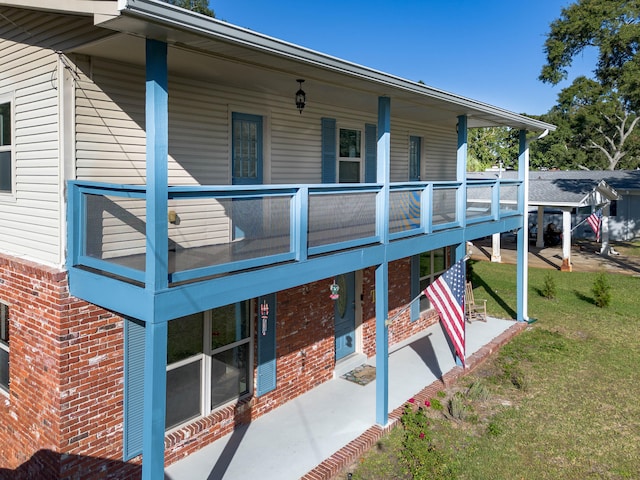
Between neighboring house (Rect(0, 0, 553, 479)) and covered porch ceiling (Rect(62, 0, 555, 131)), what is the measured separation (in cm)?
3

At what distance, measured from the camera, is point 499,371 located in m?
10.6

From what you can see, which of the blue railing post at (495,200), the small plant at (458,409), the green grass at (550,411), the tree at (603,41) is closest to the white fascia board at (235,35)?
the blue railing post at (495,200)

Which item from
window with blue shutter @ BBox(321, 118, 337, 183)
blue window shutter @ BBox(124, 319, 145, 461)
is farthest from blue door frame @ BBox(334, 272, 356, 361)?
blue window shutter @ BBox(124, 319, 145, 461)

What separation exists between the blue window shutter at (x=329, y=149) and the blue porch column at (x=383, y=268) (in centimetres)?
201

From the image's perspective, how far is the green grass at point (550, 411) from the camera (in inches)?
280

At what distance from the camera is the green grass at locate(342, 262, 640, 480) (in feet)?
23.4

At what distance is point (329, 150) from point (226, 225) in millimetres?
3236

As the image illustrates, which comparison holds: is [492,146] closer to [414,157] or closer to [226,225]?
[414,157]

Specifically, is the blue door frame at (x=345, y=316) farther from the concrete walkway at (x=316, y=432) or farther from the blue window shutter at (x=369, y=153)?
the blue window shutter at (x=369, y=153)

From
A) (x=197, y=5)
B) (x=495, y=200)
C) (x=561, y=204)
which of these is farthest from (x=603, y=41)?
(x=197, y=5)

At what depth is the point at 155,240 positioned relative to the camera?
4613 mm

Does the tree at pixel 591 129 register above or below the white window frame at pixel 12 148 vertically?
above

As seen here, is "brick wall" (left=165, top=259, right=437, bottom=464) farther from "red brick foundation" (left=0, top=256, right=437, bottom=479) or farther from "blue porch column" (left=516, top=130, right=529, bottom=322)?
"blue porch column" (left=516, top=130, right=529, bottom=322)

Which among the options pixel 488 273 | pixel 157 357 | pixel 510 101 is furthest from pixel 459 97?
pixel 510 101
